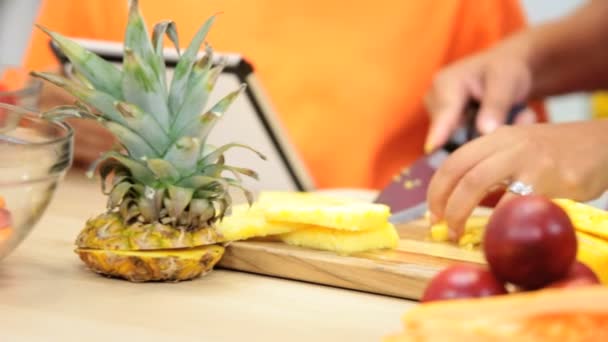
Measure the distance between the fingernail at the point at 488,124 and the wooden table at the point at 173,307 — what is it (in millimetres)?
706

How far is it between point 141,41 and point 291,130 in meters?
1.22

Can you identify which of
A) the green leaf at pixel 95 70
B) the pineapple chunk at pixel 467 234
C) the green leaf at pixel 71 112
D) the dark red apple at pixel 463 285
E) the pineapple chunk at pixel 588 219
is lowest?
the pineapple chunk at pixel 467 234

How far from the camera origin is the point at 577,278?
703mm

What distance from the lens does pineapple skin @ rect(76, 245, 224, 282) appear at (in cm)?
104

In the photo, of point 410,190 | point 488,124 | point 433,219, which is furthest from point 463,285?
point 488,124

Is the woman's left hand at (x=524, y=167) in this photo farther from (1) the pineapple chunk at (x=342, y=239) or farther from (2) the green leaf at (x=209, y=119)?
(2) the green leaf at (x=209, y=119)

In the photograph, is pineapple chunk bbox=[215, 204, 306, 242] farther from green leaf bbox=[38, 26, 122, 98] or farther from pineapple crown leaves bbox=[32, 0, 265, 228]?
green leaf bbox=[38, 26, 122, 98]

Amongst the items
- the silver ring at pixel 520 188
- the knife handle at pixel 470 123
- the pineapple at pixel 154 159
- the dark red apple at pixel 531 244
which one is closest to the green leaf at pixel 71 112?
the pineapple at pixel 154 159

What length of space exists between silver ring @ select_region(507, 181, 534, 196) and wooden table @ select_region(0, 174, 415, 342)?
33cm

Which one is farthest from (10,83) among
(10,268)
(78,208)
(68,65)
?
(10,268)

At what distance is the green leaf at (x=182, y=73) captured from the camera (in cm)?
104

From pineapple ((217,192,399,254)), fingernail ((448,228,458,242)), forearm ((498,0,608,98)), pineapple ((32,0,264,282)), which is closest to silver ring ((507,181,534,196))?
fingernail ((448,228,458,242))

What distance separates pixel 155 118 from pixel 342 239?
0.91 ft

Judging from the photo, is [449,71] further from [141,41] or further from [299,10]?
[141,41]
